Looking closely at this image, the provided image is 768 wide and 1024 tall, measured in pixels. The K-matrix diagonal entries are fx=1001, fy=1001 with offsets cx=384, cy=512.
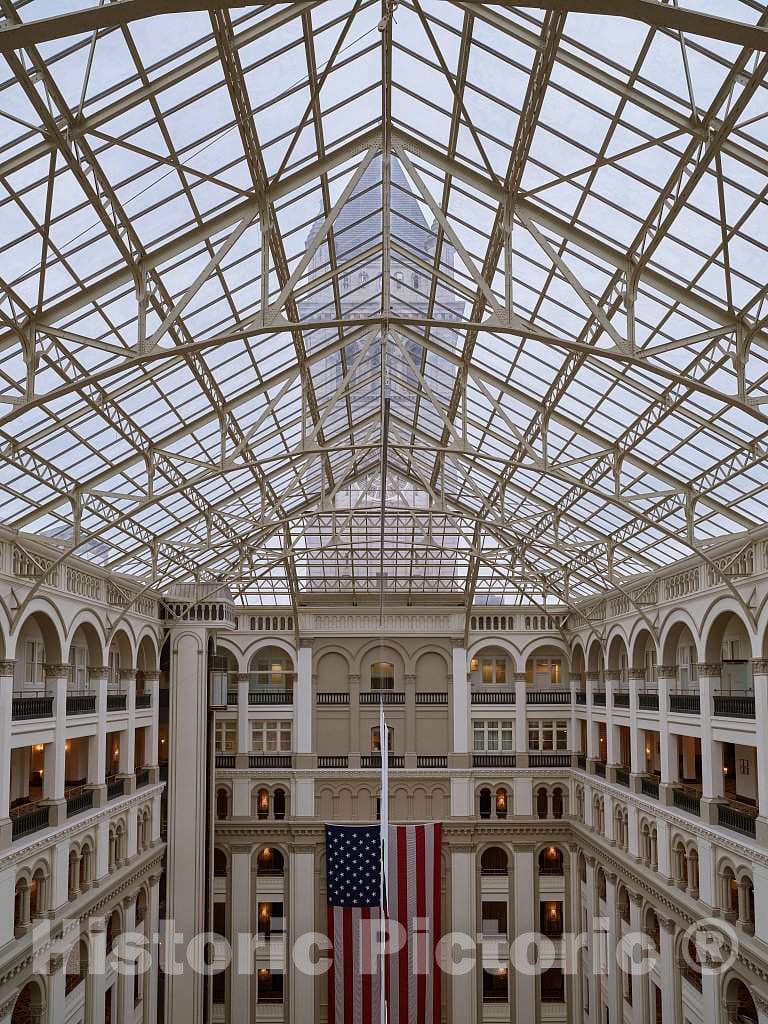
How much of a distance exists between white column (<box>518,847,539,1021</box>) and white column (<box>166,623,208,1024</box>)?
49.5 ft

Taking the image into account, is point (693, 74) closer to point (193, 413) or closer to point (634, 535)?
point (193, 413)

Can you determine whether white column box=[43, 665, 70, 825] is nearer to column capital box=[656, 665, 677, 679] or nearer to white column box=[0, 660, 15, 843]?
white column box=[0, 660, 15, 843]

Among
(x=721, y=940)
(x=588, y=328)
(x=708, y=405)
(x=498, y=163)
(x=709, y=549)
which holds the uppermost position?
(x=498, y=163)

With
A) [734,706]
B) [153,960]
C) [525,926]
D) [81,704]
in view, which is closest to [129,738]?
[81,704]

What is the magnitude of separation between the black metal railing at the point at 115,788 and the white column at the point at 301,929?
1354cm

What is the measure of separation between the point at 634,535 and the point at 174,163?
23.0 m

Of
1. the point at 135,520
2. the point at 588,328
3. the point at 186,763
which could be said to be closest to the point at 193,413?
the point at 135,520

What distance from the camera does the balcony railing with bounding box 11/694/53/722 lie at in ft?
96.3

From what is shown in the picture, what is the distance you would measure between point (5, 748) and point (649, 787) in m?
24.4

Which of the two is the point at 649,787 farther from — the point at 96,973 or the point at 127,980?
the point at 96,973

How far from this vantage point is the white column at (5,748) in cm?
2756

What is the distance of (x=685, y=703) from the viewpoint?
3494 cm

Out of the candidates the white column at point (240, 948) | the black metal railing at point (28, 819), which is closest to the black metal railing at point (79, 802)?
the black metal railing at point (28, 819)

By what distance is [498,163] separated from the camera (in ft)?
69.0
